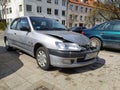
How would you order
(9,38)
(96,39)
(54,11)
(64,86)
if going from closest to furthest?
(64,86) < (9,38) < (96,39) < (54,11)

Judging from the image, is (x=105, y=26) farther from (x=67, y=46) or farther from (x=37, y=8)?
→ (x=37, y=8)

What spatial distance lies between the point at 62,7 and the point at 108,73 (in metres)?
34.1

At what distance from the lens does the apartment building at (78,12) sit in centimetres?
3878

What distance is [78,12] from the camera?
41656mm

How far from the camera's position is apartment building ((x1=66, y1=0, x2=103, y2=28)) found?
38781 millimetres

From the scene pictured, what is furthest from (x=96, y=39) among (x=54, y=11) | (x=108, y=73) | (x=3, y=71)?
(x=54, y=11)

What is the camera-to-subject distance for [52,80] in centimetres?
353

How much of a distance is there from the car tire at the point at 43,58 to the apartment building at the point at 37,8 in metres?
26.4

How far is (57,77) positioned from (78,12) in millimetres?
39777

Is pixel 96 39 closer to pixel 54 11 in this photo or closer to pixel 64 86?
pixel 64 86

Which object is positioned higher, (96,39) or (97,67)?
(96,39)

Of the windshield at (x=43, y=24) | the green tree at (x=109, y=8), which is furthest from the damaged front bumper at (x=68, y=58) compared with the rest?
the green tree at (x=109, y=8)

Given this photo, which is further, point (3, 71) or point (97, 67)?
point (97, 67)

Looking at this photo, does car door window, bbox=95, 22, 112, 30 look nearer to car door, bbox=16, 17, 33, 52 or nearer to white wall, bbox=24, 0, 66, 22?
car door, bbox=16, 17, 33, 52
